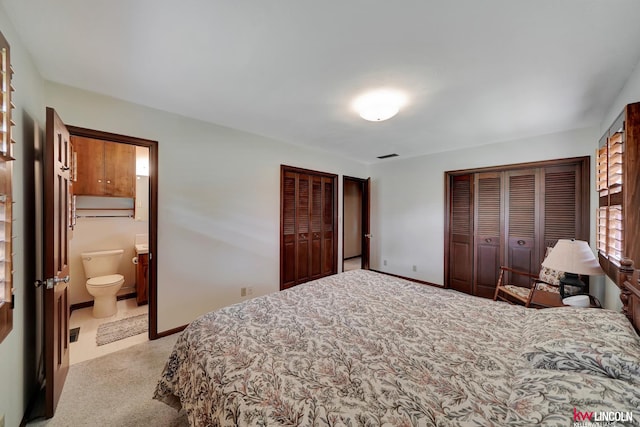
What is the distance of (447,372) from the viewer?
1114 millimetres

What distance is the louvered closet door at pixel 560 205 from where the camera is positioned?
3.12m

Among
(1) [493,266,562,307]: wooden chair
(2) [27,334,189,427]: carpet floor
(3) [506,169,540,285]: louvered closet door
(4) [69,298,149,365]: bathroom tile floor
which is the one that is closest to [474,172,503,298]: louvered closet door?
(3) [506,169,540,285]: louvered closet door

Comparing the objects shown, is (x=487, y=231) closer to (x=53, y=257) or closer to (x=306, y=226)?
(x=306, y=226)

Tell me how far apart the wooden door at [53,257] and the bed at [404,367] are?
784 mm

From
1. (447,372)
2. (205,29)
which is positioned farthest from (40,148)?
(447,372)

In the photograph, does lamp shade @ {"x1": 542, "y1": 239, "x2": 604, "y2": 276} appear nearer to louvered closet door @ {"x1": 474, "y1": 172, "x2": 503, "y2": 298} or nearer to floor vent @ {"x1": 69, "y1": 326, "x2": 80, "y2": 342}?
louvered closet door @ {"x1": 474, "y1": 172, "x2": 503, "y2": 298}

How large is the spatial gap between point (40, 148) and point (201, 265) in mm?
1653

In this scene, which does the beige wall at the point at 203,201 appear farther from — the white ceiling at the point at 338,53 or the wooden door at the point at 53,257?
the wooden door at the point at 53,257

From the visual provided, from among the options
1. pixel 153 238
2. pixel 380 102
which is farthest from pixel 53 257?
pixel 380 102

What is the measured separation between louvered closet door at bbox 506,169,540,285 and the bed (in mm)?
2219

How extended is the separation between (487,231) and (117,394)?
4.63m

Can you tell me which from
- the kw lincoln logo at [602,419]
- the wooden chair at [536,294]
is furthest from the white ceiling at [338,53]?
the wooden chair at [536,294]

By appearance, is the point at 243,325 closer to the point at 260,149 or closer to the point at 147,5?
the point at 147,5

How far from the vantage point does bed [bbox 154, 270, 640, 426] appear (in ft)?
2.82
